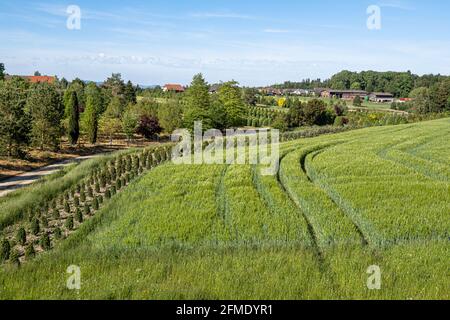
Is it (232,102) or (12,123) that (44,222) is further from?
(232,102)

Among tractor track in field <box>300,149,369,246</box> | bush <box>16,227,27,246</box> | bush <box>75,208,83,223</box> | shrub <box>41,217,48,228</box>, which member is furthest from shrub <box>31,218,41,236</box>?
tractor track in field <box>300,149,369,246</box>

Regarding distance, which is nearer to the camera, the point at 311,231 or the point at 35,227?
the point at 311,231

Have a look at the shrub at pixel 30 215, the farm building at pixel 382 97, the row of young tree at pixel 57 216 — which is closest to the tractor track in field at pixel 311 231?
the row of young tree at pixel 57 216

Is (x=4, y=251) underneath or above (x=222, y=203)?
underneath

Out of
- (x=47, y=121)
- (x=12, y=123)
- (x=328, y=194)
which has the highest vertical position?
(x=47, y=121)

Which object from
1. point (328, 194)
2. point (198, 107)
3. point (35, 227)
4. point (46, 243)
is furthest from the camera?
point (198, 107)

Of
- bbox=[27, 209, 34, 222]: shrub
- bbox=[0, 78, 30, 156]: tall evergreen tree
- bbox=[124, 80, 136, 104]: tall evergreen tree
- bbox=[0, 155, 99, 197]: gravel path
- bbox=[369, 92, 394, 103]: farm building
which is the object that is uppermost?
bbox=[369, 92, 394, 103]: farm building

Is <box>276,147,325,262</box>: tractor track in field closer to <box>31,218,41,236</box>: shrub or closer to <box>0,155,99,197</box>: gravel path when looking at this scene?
<box>31,218,41,236</box>: shrub

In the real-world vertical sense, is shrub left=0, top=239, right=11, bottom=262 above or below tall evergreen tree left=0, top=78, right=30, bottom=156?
below

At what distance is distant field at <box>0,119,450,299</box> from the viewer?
31.9 feet

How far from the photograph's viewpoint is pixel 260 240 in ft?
42.2

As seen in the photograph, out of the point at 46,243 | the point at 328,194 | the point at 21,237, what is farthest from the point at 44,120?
the point at 328,194

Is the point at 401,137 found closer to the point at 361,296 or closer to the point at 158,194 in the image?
the point at 158,194
